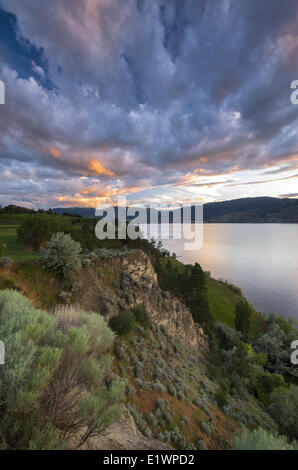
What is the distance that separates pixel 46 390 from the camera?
4.24m

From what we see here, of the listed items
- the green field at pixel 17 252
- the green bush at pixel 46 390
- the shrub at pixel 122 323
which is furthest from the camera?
the green field at pixel 17 252

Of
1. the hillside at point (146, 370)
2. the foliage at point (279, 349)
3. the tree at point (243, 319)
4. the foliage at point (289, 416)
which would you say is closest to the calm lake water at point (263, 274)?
the foliage at point (279, 349)

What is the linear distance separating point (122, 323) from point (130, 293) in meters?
3.53

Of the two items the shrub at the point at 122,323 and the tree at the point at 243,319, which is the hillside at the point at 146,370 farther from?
the tree at the point at 243,319

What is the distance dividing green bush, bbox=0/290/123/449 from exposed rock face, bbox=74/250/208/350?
6.67 meters

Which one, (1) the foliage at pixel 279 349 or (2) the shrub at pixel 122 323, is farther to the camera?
(1) the foliage at pixel 279 349

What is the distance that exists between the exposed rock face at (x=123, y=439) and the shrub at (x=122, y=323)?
4.26 m

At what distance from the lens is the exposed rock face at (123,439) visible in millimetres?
4845

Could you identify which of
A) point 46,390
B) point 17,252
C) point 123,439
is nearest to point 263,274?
point 123,439

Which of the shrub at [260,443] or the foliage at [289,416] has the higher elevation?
the shrub at [260,443]

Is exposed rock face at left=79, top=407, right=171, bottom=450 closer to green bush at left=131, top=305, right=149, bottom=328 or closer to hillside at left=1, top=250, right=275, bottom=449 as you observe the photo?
hillside at left=1, top=250, right=275, bottom=449

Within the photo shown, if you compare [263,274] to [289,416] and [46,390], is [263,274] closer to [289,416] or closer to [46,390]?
[289,416]

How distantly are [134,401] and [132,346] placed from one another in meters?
2.92
